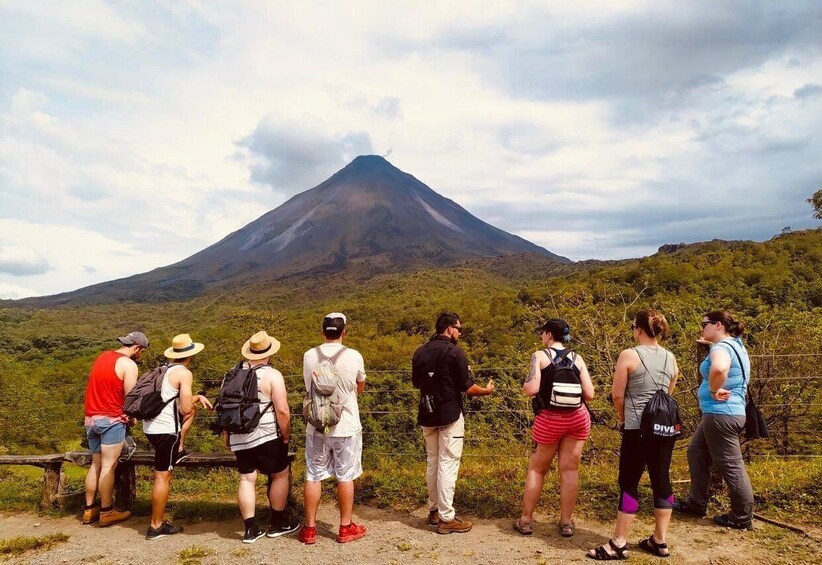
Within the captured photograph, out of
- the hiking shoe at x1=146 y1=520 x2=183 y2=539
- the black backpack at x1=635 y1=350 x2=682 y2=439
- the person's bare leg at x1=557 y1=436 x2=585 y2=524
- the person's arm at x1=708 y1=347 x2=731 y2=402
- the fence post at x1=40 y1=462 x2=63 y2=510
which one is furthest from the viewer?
the fence post at x1=40 y1=462 x2=63 y2=510

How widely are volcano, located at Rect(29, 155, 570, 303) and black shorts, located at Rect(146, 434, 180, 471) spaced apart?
407 ft

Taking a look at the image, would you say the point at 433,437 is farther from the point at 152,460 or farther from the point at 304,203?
the point at 304,203

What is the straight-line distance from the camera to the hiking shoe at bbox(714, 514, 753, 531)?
3.84 metres

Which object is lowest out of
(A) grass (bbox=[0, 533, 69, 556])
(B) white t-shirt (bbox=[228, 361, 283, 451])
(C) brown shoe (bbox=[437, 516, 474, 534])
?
(A) grass (bbox=[0, 533, 69, 556])

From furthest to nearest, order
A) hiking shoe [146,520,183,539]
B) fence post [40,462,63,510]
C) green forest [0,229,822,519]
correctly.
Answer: green forest [0,229,822,519]
fence post [40,462,63,510]
hiking shoe [146,520,183,539]

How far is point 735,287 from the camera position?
1078 inches

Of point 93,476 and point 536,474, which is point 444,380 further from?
point 93,476

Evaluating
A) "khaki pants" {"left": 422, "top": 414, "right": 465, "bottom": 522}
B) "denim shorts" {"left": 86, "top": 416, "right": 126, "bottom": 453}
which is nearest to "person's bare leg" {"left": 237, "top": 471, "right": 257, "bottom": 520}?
"denim shorts" {"left": 86, "top": 416, "right": 126, "bottom": 453}

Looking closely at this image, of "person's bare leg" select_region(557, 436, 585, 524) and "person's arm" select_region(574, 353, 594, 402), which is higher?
"person's arm" select_region(574, 353, 594, 402)

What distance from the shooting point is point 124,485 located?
15.5ft

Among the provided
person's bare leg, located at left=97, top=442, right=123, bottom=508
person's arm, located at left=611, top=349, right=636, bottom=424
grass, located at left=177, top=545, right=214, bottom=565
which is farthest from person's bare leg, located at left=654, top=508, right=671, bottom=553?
person's bare leg, located at left=97, top=442, right=123, bottom=508

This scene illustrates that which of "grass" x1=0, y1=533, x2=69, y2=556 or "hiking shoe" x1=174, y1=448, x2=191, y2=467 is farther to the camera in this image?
"hiking shoe" x1=174, y1=448, x2=191, y2=467

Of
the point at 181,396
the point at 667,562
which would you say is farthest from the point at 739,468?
the point at 181,396

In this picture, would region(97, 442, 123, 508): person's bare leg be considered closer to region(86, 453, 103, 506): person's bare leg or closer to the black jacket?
region(86, 453, 103, 506): person's bare leg
